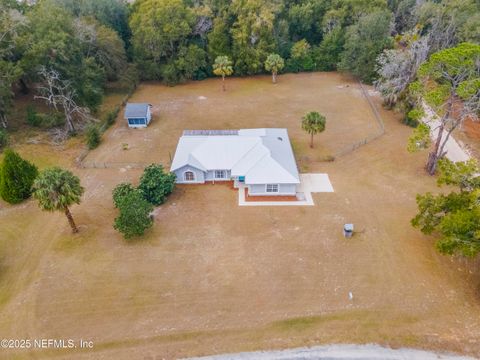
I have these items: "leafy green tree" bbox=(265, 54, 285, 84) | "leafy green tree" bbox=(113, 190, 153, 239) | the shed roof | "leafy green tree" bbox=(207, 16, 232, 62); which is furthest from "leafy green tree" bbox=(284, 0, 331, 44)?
"leafy green tree" bbox=(113, 190, 153, 239)

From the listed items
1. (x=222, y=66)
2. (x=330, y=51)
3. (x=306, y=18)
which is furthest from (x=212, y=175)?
(x=306, y=18)

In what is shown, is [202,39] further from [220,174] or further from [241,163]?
[241,163]

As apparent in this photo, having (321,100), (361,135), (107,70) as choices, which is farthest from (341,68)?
(107,70)

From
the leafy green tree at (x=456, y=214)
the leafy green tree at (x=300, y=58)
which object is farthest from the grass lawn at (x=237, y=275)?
the leafy green tree at (x=300, y=58)

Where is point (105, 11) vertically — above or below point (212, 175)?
above

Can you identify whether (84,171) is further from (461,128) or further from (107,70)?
(461,128)

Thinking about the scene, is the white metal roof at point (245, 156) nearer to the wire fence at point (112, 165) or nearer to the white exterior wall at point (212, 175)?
the white exterior wall at point (212, 175)
